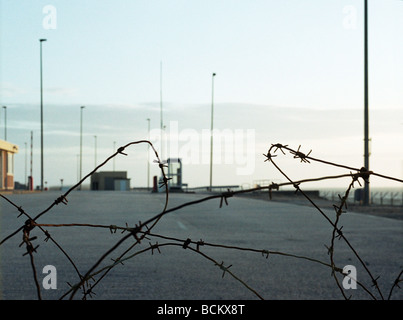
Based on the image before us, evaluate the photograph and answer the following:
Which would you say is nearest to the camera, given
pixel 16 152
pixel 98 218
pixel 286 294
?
pixel 286 294

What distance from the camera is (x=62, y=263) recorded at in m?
10.7

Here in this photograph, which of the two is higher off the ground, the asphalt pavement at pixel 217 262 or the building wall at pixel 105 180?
the asphalt pavement at pixel 217 262

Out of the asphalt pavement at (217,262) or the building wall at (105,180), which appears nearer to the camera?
the asphalt pavement at (217,262)

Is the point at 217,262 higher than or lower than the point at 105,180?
higher

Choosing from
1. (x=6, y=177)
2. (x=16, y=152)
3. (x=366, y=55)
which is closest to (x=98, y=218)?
(x=366, y=55)

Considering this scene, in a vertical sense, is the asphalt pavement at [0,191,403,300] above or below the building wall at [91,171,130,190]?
above

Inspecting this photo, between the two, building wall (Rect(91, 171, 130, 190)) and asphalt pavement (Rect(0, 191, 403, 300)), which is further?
building wall (Rect(91, 171, 130, 190))

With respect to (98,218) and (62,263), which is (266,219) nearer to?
(98,218)

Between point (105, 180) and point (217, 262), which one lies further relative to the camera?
point (105, 180)
